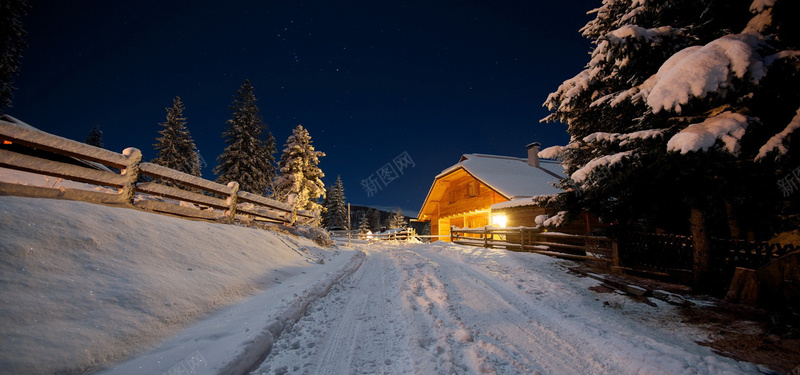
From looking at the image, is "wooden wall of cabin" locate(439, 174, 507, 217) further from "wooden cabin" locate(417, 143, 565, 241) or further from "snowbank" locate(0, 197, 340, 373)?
"snowbank" locate(0, 197, 340, 373)

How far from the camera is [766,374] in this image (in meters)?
2.84

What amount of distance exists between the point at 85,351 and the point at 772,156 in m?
8.32

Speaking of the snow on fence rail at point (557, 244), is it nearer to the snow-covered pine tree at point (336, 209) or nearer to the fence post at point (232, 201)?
the fence post at point (232, 201)

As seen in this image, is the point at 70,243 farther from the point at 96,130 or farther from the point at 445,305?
the point at 96,130

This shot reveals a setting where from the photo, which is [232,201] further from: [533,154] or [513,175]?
[533,154]

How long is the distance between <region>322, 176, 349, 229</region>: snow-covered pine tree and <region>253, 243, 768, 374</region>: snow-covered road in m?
43.8

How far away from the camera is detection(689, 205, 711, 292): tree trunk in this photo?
576 centimetres

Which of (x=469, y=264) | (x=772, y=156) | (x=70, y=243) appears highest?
(x=772, y=156)

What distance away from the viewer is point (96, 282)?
2871 mm

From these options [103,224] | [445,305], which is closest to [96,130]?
[103,224]

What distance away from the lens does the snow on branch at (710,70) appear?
3.34m

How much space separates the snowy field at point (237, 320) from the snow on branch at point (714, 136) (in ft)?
8.67

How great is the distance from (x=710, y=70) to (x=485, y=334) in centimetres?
435

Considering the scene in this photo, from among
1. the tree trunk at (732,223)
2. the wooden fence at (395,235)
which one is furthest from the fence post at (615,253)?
the wooden fence at (395,235)
